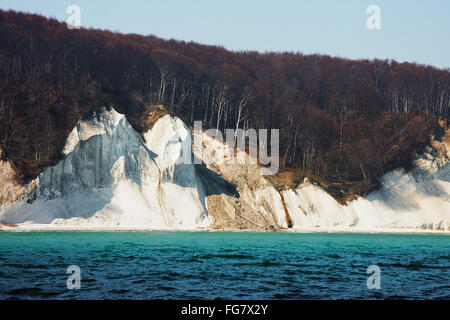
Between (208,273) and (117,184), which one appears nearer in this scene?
(208,273)

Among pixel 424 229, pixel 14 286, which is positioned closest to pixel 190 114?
pixel 424 229

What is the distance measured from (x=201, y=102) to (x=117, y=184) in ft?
72.5

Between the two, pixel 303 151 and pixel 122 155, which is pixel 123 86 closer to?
pixel 122 155

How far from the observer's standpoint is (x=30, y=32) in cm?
5709

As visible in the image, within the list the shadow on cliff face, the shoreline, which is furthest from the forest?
the shadow on cliff face

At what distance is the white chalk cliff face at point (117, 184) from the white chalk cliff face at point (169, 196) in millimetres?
88

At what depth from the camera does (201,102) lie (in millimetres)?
61750

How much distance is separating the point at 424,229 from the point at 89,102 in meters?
38.3

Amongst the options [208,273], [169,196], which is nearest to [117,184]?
[169,196]

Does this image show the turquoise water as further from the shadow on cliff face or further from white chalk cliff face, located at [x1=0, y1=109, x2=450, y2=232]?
the shadow on cliff face

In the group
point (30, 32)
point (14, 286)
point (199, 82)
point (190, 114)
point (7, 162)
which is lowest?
point (14, 286)

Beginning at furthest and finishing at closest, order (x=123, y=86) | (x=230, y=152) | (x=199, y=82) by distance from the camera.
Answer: (x=199, y=82) < (x=123, y=86) < (x=230, y=152)

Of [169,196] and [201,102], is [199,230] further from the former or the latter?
[201,102]
